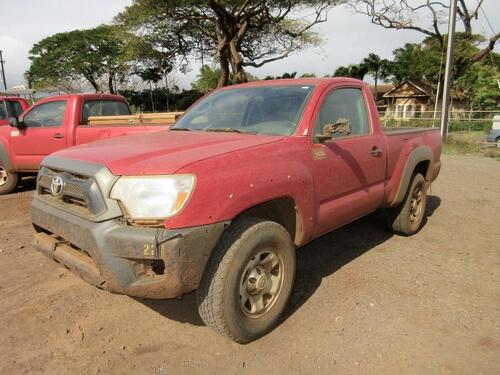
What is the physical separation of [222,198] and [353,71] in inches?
1907

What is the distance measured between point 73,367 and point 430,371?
2253 mm

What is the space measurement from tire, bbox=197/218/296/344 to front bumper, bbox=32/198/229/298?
5.3 inches

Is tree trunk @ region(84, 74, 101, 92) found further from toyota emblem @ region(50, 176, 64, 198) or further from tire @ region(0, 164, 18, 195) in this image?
toyota emblem @ region(50, 176, 64, 198)

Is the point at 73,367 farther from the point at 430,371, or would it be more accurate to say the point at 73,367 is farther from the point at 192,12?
the point at 192,12

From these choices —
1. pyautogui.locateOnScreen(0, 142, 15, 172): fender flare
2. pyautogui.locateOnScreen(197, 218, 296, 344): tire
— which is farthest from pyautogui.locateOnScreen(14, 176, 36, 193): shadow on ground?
pyautogui.locateOnScreen(197, 218, 296, 344): tire

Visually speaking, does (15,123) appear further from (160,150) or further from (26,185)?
(160,150)

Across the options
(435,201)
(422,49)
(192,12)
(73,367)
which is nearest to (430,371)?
(73,367)

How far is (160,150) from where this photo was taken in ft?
9.17

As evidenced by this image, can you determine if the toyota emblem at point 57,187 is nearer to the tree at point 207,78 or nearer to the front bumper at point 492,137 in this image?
the front bumper at point 492,137

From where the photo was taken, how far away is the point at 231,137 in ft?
10.4

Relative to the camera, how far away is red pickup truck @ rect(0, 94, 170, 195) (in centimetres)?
700

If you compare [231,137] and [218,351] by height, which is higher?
[231,137]

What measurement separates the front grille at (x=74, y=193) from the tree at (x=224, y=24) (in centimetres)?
2119

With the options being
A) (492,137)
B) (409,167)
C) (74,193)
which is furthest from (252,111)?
(492,137)
